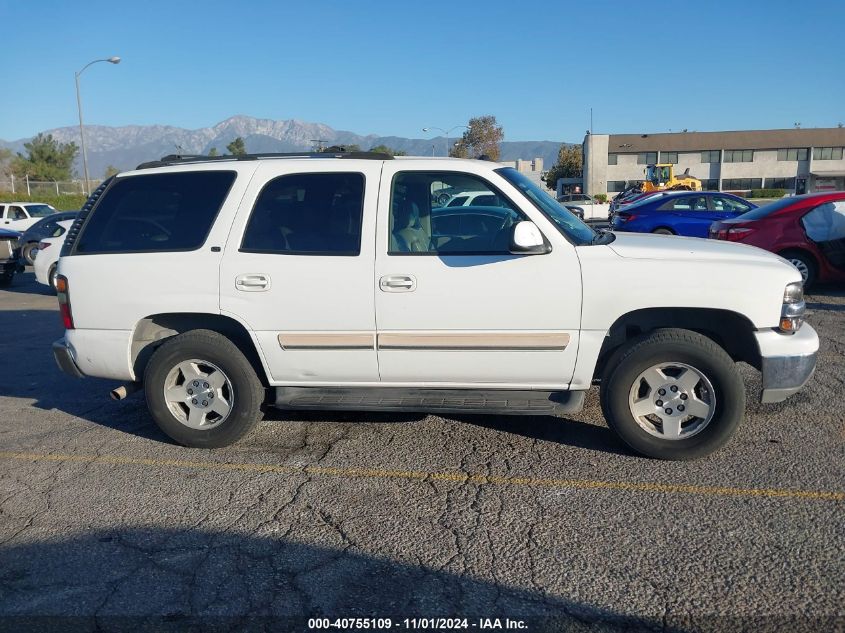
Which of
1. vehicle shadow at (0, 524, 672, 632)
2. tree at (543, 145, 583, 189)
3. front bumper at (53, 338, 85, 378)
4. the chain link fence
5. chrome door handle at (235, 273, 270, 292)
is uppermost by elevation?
tree at (543, 145, 583, 189)

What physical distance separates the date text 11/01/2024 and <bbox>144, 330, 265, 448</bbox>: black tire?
2.14 m

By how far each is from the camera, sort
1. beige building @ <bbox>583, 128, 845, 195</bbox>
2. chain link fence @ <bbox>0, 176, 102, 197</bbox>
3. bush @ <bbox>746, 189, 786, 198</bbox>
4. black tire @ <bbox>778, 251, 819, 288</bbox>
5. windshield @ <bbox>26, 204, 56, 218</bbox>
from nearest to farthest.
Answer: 1. black tire @ <bbox>778, 251, 819, 288</bbox>
2. windshield @ <bbox>26, 204, 56, 218</bbox>
3. chain link fence @ <bbox>0, 176, 102, 197</bbox>
4. bush @ <bbox>746, 189, 786, 198</bbox>
5. beige building @ <bbox>583, 128, 845, 195</bbox>

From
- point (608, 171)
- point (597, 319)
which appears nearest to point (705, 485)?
point (597, 319)

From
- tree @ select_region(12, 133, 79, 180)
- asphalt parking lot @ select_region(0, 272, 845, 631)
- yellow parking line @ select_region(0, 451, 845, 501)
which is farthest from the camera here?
tree @ select_region(12, 133, 79, 180)

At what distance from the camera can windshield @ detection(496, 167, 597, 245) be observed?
462cm

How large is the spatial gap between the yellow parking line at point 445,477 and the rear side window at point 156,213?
58.4 inches

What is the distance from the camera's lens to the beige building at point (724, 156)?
6838 cm

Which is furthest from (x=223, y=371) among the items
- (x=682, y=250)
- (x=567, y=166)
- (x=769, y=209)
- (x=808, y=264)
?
(x=567, y=166)

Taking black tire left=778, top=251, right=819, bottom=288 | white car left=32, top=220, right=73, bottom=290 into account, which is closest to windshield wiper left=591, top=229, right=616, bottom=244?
black tire left=778, top=251, right=819, bottom=288

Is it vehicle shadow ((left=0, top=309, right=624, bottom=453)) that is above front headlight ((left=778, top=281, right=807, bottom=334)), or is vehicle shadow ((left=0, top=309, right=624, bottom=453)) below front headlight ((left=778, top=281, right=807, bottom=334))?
below

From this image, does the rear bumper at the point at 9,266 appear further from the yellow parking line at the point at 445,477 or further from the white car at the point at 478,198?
the white car at the point at 478,198

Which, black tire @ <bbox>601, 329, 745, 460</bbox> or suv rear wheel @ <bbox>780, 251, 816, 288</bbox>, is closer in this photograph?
black tire @ <bbox>601, 329, 745, 460</bbox>

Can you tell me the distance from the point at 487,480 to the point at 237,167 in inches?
110

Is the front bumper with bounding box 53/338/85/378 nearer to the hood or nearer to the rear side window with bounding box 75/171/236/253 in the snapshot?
the rear side window with bounding box 75/171/236/253
